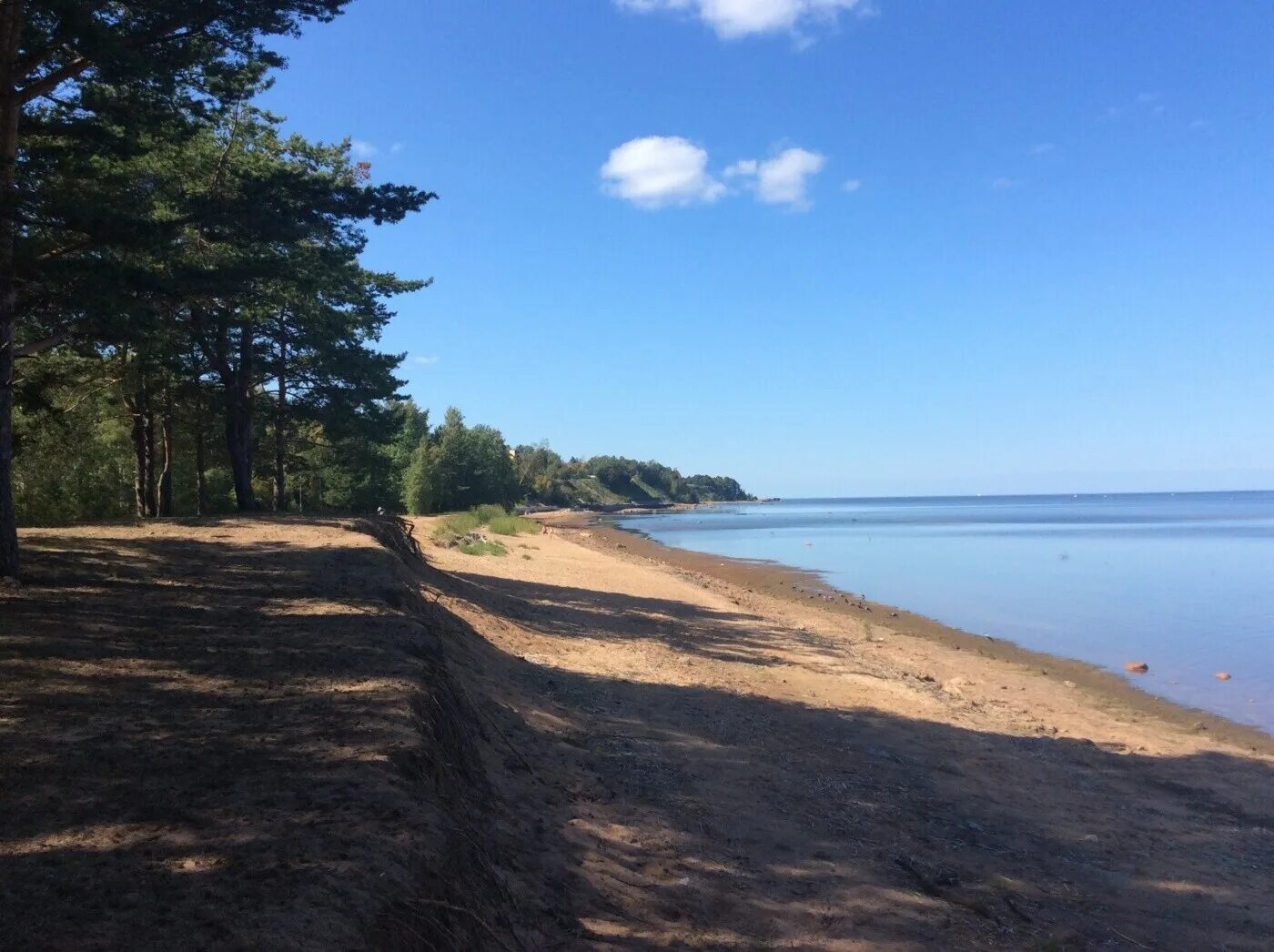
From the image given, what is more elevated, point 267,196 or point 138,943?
point 267,196

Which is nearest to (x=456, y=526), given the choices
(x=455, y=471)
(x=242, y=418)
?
(x=242, y=418)

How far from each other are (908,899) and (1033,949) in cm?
79

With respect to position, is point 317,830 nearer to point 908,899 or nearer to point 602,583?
point 908,899

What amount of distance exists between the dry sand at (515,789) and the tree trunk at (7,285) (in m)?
0.69

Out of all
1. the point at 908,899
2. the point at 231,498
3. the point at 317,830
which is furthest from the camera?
the point at 231,498

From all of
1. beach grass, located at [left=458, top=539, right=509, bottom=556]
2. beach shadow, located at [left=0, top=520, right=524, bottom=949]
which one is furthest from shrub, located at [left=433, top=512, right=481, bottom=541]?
beach shadow, located at [left=0, top=520, right=524, bottom=949]

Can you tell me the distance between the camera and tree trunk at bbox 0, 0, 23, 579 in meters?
8.62

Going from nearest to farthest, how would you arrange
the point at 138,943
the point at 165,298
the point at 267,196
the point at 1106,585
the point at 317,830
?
the point at 138,943, the point at 317,830, the point at 165,298, the point at 267,196, the point at 1106,585

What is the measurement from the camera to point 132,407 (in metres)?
21.5

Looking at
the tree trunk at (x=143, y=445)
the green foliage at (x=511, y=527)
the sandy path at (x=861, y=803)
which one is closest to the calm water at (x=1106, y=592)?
the sandy path at (x=861, y=803)

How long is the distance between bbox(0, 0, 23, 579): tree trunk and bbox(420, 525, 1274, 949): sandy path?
17.0 ft

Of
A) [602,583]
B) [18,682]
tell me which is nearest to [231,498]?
[602,583]

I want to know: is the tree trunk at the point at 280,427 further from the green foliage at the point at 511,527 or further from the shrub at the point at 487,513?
the shrub at the point at 487,513

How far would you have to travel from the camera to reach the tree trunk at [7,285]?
862 cm
